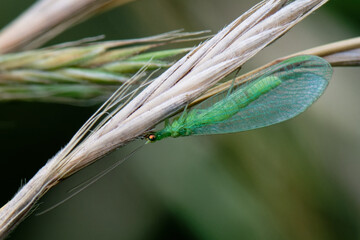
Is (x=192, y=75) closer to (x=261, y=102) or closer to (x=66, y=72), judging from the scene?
(x=66, y=72)

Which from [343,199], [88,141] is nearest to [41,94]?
[88,141]

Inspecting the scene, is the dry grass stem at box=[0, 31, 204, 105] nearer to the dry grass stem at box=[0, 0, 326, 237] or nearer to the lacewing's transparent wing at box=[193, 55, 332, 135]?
the dry grass stem at box=[0, 0, 326, 237]

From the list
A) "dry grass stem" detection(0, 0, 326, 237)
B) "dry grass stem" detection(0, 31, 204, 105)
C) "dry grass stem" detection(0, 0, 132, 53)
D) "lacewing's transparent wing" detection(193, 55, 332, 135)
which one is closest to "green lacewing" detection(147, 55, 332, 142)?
"lacewing's transparent wing" detection(193, 55, 332, 135)

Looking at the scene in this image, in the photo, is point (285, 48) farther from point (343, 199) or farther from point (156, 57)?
point (156, 57)

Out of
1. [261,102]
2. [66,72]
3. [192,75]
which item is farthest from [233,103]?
[66,72]

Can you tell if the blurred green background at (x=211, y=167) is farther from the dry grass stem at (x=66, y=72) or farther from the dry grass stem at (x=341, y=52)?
the dry grass stem at (x=341, y=52)

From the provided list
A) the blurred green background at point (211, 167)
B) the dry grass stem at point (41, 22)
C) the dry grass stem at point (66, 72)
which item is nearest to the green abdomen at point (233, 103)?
the dry grass stem at point (66, 72)
